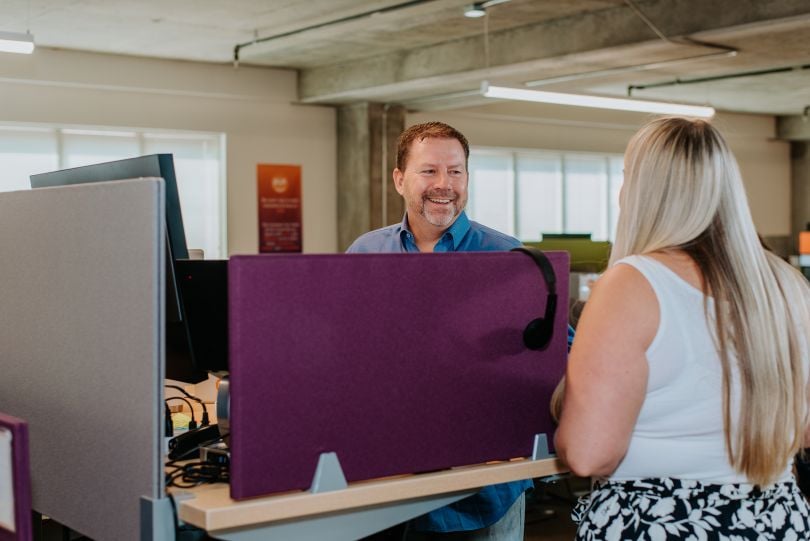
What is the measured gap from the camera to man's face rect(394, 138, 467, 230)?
246cm

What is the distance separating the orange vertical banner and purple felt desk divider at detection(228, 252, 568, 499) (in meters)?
8.42

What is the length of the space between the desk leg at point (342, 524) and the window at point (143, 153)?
7411mm

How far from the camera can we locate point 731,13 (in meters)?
6.39

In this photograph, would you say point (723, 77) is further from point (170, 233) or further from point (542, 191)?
point (170, 233)

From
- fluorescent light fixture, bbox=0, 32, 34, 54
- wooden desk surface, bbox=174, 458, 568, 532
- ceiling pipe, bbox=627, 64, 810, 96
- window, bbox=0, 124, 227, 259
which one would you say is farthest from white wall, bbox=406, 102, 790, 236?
wooden desk surface, bbox=174, 458, 568, 532

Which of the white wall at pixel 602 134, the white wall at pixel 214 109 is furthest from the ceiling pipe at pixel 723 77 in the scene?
the white wall at pixel 214 109

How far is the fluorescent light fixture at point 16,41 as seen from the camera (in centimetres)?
594

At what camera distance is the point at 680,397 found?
150cm

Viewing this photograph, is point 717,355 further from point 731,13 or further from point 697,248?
point 731,13

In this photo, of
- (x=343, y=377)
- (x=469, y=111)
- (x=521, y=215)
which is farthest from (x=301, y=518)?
(x=521, y=215)

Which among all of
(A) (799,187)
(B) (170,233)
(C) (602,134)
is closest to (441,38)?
(C) (602,134)

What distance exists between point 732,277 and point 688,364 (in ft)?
0.51

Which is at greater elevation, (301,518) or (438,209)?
(438,209)

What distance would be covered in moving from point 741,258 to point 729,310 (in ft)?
0.29
